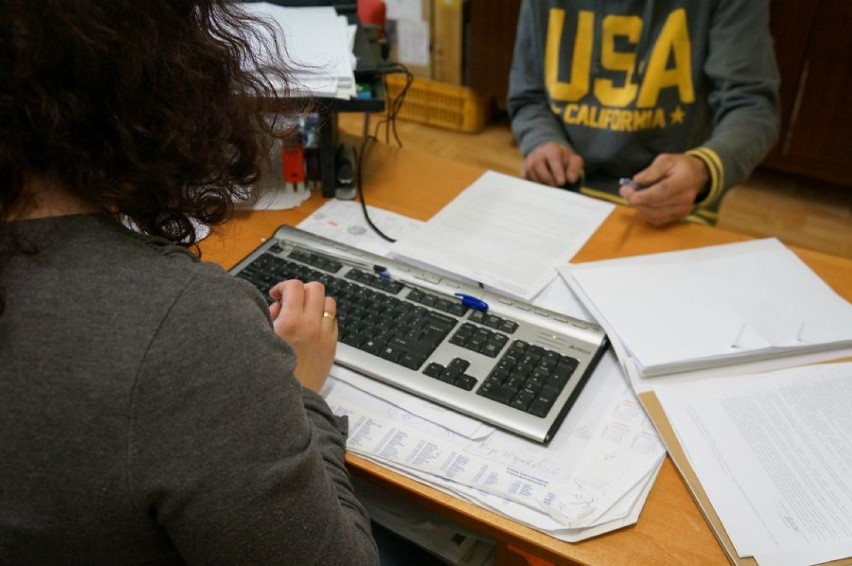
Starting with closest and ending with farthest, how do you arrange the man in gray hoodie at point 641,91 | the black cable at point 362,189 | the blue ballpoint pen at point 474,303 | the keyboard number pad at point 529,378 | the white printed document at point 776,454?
1. the white printed document at point 776,454
2. the keyboard number pad at point 529,378
3. the blue ballpoint pen at point 474,303
4. the black cable at point 362,189
5. the man in gray hoodie at point 641,91

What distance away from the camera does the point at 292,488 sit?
1.76 feet

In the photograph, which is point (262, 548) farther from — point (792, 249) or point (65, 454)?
point (792, 249)

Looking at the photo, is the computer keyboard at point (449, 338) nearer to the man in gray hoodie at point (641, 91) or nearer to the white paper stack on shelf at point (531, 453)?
the white paper stack on shelf at point (531, 453)

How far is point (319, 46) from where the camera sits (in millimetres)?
1201

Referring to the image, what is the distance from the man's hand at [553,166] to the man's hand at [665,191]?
196 mm

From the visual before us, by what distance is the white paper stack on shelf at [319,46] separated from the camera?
1.11m

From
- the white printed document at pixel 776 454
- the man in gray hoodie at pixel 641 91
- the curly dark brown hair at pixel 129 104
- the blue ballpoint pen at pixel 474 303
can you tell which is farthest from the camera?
the man in gray hoodie at pixel 641 91

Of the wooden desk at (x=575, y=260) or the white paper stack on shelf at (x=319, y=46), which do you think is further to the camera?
the white paper stack on shelf at (x=319, y=46)

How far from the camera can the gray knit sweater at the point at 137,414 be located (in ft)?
1.58

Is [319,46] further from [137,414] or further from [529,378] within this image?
[137,414]

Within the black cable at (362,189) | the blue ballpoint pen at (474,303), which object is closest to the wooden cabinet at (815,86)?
the black cable at (362,189)

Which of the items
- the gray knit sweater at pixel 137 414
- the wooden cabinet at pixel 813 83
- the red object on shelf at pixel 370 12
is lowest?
the wooden cabinet at pixel 813 83

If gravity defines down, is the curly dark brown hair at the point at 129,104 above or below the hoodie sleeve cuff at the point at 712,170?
above
